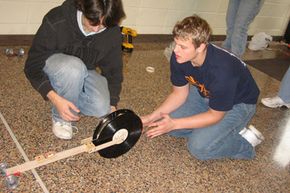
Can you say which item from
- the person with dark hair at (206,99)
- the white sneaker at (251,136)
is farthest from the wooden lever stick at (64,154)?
the white sneaker at (251,136)

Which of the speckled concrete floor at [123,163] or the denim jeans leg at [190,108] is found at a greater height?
the denim jeans leg at [190,108]

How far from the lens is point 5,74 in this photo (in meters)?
2.08

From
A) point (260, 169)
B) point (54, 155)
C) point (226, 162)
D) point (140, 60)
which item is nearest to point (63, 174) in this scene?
point (54, 155)

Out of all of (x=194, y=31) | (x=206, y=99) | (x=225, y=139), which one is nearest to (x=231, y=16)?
(x=206, y=99)

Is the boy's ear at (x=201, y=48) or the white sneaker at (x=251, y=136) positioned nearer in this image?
the boy's ear at (x=201, y=48)

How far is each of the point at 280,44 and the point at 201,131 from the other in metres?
3.41

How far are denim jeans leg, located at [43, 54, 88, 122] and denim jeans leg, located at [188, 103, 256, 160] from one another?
2.08ft

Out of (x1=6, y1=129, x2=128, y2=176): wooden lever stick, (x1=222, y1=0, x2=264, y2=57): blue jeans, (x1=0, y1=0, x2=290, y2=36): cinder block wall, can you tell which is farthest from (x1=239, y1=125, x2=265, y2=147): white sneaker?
(x1=0, y1=0, x2=290, y2=36): cinder block wall

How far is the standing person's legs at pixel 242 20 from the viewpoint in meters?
2.88

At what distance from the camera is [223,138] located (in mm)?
1644

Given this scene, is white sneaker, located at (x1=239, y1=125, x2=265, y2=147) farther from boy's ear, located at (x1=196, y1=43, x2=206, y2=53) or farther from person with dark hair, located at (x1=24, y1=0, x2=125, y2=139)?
person with dark hair, located at (x1=24, y1=0, x2=125, y2=139)

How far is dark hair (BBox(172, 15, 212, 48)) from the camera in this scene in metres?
1.33

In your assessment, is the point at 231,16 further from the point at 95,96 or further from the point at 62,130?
the point at 62,130

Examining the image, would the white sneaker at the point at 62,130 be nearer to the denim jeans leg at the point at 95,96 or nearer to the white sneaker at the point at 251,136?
the denim jeans leg at the point at 95,96
